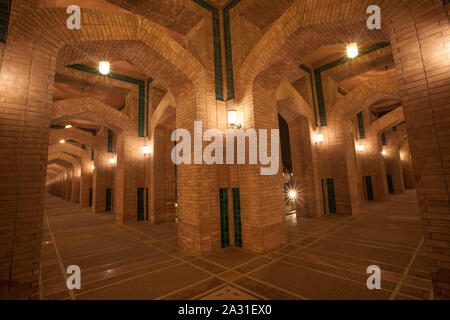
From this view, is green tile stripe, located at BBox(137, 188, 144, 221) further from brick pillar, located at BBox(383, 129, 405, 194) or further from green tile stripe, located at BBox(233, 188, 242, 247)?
brick pillar, located at BBox(383, 129, 405, 194)

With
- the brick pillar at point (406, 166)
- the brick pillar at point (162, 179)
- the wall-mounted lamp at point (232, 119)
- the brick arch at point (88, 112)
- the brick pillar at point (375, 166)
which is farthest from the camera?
the brick pillar at point (406, 166)

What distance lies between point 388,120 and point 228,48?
456 inches

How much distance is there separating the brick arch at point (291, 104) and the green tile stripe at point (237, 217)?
4.11 meters

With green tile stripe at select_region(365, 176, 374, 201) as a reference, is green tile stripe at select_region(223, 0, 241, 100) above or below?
above

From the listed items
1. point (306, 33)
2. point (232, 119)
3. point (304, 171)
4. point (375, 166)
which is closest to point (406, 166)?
point (375, 166)

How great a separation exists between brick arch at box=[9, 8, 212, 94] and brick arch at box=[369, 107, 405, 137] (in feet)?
39.5

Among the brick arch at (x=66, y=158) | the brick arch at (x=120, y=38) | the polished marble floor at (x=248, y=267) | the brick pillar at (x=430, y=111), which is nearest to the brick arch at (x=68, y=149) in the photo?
the brick arch at (x=66, y=158)

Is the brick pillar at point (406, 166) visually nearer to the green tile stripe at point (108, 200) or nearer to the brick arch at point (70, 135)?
the green tile stripe at point (108, 200)

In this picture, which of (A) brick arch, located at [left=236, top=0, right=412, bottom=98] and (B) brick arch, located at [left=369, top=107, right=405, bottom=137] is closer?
(A) brick arch, located at [left=236, top=0, right=412, bottom=98]

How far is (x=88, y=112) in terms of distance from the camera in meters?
8.48

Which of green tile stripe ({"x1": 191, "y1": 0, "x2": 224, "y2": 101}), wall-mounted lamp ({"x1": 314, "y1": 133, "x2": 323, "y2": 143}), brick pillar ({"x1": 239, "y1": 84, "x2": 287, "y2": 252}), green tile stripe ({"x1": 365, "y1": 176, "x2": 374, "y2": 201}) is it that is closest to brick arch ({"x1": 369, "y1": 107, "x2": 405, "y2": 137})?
green tile stripe ({"x1": 365, "y1": 176, "x2": 374, "y2": 201})

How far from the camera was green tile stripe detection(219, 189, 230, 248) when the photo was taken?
530 centimetres

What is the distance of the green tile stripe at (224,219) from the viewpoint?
530cm

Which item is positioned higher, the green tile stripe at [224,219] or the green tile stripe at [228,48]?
the green tile stripe at [228,48]
